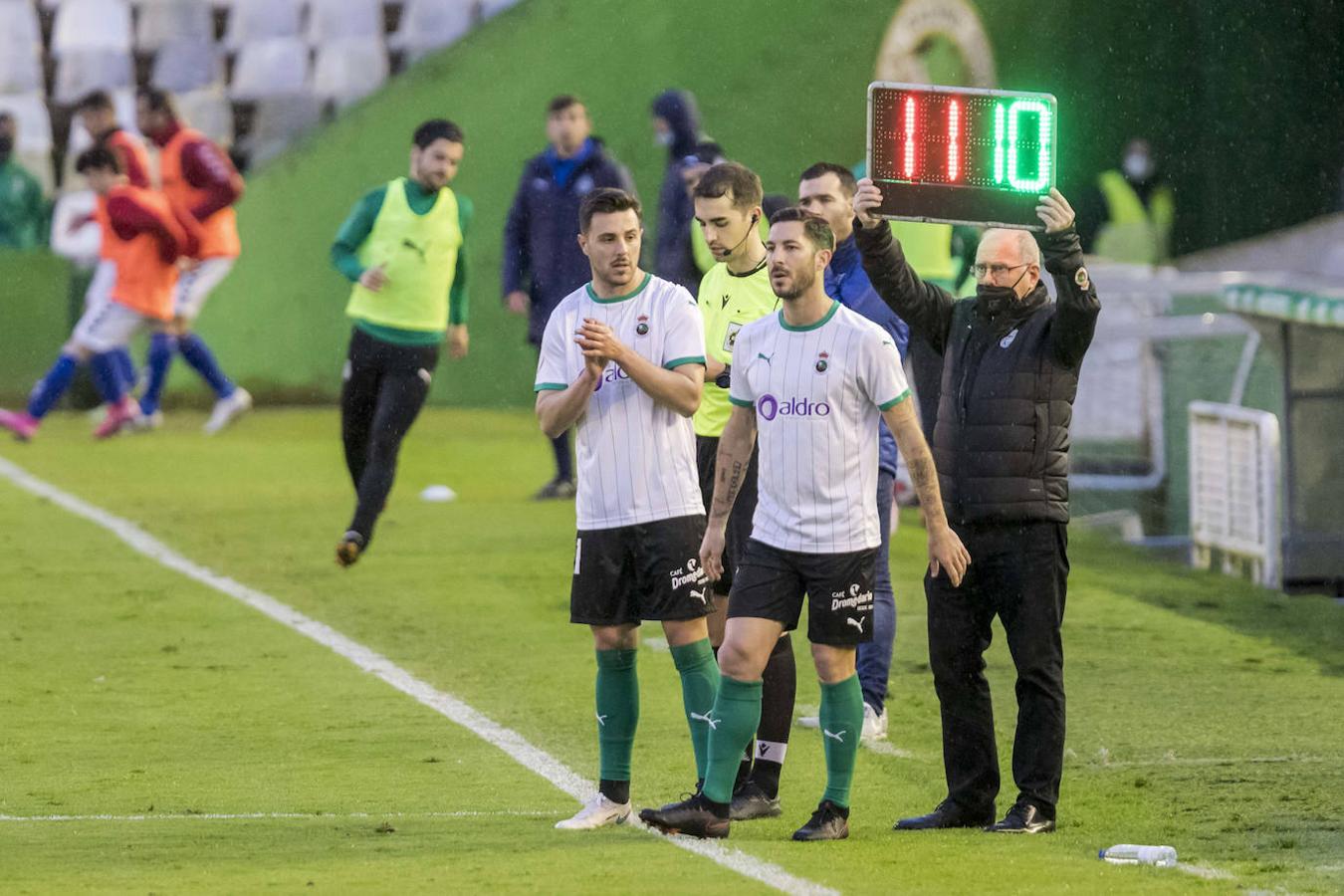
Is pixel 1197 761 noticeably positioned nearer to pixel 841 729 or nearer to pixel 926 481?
pixel 841 729

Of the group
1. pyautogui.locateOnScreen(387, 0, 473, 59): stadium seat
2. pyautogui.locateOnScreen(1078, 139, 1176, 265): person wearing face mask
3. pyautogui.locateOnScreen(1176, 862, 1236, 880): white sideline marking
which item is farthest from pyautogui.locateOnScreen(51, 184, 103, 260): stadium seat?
pyautogui.locateOnScreen(1176, 862, 1236, 880): white sideline marking

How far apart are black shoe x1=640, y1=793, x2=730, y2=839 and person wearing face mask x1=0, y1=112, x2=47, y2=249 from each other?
53.9ft

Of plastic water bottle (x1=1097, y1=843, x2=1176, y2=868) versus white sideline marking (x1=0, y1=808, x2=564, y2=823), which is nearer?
plastic water bottle (x1=1097, y1=843, x2=1176, y2=868)

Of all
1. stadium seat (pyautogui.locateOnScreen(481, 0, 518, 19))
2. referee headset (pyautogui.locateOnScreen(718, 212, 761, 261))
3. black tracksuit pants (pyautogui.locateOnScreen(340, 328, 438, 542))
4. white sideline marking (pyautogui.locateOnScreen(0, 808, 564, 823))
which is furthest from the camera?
stadium seat (pyautogui.locateOnScreen(481, 0, 518, 19))

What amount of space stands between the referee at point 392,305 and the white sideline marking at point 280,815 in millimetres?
4061

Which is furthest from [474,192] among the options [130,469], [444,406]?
[130,469]

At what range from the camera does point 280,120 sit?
24.1 m

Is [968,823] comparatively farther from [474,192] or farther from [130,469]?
[474,192]

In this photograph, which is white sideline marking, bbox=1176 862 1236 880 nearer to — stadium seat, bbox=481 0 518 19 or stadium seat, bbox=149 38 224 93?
→ stadium seat, bbox=481 0 518 19

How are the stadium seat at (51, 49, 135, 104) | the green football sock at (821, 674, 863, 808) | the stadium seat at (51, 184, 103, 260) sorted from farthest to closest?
1. the stadium seat at (51, 49, 135, 104)
2. the stadium seat at (51, 184, 103, 260)
3. the green football sock at (821, 674, 863, 808)

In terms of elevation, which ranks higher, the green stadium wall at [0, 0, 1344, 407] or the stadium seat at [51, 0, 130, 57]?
the stadium seat at [51, 0, 130, 57]

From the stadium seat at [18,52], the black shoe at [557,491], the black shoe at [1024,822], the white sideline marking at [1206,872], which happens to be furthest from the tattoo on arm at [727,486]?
the stadium seat at [18,52]

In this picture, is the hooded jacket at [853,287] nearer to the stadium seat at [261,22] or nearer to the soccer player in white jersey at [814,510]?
the soccer player in white jersey at [814,510]

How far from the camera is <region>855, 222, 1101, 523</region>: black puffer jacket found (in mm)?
7152
